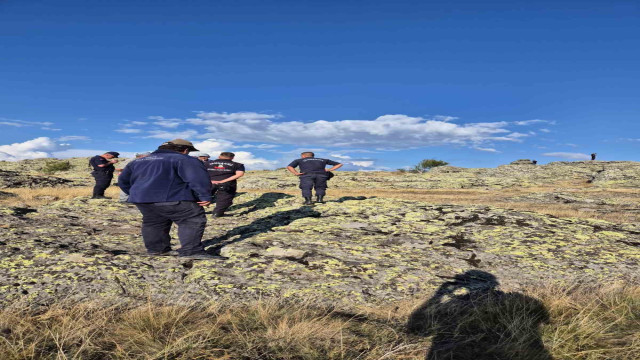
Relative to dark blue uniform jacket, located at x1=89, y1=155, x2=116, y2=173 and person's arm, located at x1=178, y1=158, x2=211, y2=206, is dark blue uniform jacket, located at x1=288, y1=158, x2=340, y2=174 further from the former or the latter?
dark blue uniform jacket, located at x1=89, y1=155, x2=116, y2=173

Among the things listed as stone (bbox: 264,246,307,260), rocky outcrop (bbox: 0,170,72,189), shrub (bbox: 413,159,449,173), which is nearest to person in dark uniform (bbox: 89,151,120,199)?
stone (bbox: 264,246,307,260)

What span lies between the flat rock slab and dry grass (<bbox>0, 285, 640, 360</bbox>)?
0.55 metres

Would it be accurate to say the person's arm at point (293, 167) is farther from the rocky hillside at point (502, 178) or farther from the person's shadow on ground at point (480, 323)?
the rocky hillside at point (502, 178)

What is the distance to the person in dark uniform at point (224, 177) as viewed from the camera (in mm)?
10102

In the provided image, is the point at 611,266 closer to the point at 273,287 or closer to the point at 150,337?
the point at 273,287

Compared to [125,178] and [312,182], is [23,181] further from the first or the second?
[125,178]

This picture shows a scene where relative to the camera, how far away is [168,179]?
5840 mm

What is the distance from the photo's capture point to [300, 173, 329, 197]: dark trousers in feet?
42.0

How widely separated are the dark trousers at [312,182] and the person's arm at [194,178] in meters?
6.95

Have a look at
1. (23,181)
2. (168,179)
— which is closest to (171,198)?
(168,179)

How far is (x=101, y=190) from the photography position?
14984 millimetres

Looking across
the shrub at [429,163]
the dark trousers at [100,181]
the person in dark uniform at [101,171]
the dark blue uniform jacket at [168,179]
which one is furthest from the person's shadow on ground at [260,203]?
the shrub at [429,163]

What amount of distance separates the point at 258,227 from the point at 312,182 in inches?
189

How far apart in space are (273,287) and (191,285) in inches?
42.3
